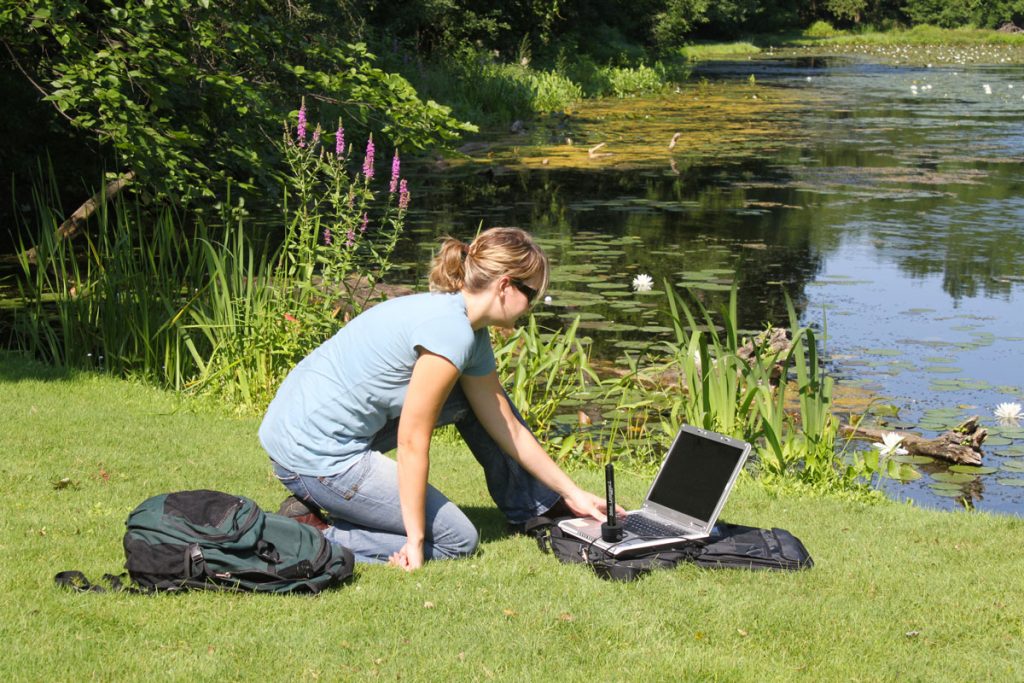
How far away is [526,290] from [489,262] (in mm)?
162

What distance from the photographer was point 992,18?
65.8m

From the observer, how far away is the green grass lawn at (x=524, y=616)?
3.17 metres

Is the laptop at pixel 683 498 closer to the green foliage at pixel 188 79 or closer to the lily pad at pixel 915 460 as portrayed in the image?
the lily pad at pixel 915 460

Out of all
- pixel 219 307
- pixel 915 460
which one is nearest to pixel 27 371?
pixel 219 307

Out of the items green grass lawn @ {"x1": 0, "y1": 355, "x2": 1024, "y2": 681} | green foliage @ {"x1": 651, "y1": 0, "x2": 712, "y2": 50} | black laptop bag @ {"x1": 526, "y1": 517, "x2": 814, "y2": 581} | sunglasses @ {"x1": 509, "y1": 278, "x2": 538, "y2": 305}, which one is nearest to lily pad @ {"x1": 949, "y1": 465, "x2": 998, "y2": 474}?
green grass lawn @ {"x1": 0, "y1": 355, "x2": 1024, "y2": 681}

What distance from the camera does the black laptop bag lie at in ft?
12.8

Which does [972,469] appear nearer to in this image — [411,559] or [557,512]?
[557,512]

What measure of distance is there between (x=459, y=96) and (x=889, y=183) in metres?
9.59

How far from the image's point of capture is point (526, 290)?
12.7 ft

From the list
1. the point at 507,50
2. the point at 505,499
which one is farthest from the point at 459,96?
the point at 505,499

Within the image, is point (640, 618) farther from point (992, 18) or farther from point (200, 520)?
point (992, 18)

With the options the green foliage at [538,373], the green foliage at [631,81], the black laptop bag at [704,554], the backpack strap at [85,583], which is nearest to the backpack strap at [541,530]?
the black laptop bag at [704,554]

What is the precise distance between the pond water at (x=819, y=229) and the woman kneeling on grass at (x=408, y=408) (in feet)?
9.29

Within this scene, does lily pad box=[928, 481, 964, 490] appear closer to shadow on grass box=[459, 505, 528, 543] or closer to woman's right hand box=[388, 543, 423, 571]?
shadow on grass box=[459, 505, 528, 543]
